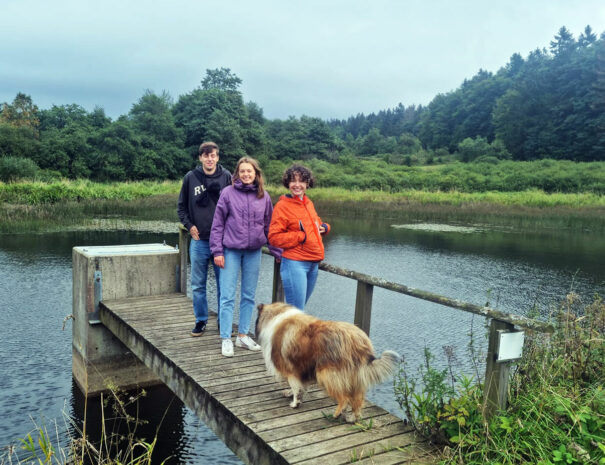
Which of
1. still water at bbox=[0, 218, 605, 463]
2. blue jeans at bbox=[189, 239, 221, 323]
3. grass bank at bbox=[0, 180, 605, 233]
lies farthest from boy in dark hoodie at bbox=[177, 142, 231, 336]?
grass bank at bbox=[0, 180, 605, 233]

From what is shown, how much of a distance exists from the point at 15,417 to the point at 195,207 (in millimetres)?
3396

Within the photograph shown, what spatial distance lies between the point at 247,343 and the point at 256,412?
1.40m

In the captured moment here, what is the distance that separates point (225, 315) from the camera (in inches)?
191

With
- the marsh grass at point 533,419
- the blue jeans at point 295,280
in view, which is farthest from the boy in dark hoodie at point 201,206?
the marsh grass at point 533,419

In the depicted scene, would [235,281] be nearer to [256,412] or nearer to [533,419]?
[256,412]

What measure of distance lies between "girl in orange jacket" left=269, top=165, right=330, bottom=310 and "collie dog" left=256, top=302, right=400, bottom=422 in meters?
0.82

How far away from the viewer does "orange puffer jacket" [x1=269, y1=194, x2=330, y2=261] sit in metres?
4.49

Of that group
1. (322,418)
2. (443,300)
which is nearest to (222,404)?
(322,418)

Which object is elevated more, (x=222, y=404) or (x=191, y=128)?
(x=191, y=128)

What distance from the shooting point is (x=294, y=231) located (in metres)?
4.50

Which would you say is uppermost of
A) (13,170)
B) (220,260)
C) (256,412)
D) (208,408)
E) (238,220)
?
(13,170)

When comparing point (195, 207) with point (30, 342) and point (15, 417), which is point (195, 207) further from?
point (30, 342)

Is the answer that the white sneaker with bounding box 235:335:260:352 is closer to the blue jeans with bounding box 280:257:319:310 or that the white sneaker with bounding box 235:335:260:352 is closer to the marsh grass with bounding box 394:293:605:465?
the blue jeans with bounding box 280:257:319:310

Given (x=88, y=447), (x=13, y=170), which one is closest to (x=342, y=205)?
(x=13, y=170)
